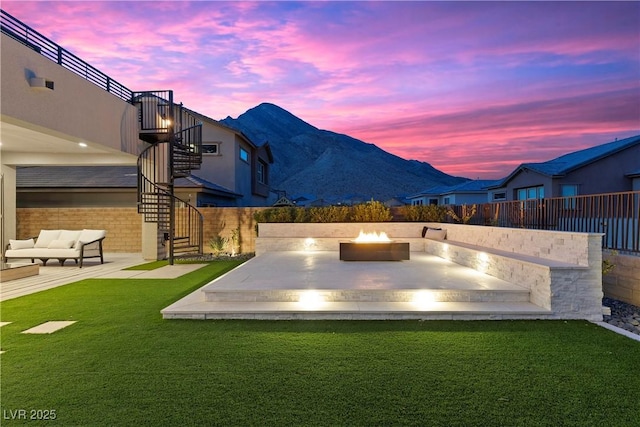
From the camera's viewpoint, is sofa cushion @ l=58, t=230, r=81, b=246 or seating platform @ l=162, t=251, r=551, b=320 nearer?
seating platform @ l=162, t=251, r=551, b=320

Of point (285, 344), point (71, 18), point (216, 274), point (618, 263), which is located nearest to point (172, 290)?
point (216, 274)

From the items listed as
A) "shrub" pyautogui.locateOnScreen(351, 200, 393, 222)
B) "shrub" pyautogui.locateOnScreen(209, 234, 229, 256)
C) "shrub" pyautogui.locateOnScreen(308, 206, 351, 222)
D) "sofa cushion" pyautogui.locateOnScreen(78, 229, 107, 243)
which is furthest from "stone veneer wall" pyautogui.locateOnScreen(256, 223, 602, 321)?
"sofa cushion" pyautogui.locateOnScreen(78, 229, 107, 243)

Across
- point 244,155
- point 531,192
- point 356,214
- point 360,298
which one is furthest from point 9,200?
point 531,192

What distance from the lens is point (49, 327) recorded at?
4141mm

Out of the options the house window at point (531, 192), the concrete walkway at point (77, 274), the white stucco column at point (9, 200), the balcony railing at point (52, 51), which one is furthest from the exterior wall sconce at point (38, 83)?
the house window at point (531, 192)

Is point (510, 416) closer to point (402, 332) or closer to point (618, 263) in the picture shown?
point (402, 332)

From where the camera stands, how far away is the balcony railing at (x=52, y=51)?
19.4 feet

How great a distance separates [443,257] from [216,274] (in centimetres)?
544

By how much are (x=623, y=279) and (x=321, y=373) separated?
5.23 meters

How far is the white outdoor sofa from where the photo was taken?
9.06m

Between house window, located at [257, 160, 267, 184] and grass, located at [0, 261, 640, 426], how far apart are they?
1873cm

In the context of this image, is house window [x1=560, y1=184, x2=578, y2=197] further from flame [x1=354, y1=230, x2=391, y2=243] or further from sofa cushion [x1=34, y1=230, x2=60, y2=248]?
sofa cushion [x1=34, y1=230, x2=60, y2=248]

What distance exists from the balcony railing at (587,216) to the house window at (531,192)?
8853mm

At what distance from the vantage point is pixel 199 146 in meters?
11.0
